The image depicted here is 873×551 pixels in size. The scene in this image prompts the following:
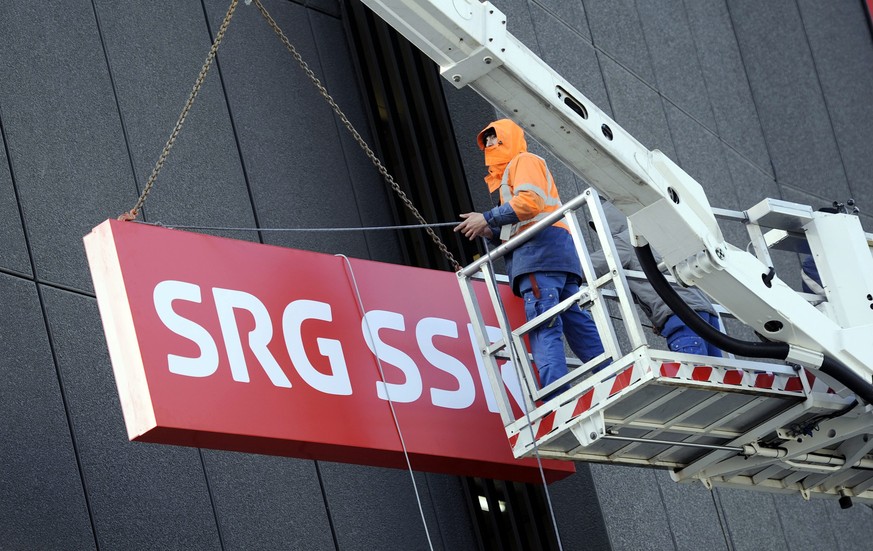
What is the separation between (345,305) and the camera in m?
9.07

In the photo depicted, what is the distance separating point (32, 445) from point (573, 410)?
12.5 feet

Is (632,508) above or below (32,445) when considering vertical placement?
below

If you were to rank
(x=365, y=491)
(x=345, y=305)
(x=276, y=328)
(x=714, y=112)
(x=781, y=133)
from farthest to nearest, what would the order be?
(x=781, y=133), (x=714, y=112), (x=365, y=491), (x=345, y=305), (x=276, y=328)

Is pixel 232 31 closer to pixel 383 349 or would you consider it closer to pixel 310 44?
pixel 310 44

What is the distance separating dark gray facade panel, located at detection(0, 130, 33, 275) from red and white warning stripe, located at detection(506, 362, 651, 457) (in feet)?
12.5

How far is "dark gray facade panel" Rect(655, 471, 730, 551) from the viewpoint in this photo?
13.7 metres

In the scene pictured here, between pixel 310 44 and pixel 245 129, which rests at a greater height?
pixel 310 44

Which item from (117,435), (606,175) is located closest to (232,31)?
(117,435)

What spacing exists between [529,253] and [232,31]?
484cm

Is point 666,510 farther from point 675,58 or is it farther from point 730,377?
point 675,58

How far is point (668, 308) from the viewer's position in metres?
10.3

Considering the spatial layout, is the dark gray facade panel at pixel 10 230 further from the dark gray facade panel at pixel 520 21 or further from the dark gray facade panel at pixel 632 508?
the dark gray facade panel at pixel 520 21

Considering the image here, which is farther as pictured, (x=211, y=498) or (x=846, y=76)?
(x=846, y=76)

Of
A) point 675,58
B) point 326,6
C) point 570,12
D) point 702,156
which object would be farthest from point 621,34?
point 326,6
